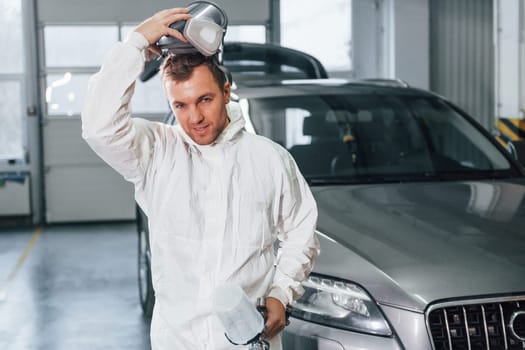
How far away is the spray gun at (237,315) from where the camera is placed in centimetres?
198

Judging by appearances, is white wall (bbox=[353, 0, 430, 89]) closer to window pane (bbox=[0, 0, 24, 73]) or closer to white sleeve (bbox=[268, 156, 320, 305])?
window pane (bbox=[0, 0, 24, 73])

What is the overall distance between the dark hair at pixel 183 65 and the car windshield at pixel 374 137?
2048mm

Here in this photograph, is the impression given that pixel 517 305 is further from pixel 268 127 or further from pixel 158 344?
pixel 268 127

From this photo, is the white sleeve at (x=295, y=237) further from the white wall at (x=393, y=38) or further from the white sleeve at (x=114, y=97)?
the white wall at (x=393, y=38)

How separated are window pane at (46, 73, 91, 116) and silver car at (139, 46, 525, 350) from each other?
6.59 metres

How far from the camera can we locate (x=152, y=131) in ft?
7.34

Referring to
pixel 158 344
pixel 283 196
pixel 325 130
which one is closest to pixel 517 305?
pixel 283 196

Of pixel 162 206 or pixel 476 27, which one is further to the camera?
pixel 476 27

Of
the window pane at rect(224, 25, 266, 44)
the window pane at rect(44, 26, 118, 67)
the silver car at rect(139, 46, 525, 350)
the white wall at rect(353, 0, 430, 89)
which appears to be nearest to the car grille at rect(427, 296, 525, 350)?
the silver car at rect(139, 46, 525, 350)

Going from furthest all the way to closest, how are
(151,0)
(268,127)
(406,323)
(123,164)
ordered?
(151,0) → (268,127) → (406,323) → (123,164)

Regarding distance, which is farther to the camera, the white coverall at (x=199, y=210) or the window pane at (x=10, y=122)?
the window pane at (x=10, y=122)

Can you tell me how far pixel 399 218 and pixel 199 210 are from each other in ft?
5.25

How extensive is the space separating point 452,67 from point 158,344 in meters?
9.78

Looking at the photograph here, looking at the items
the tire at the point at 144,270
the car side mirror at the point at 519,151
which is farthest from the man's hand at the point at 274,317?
the tire at the point at 144,270
